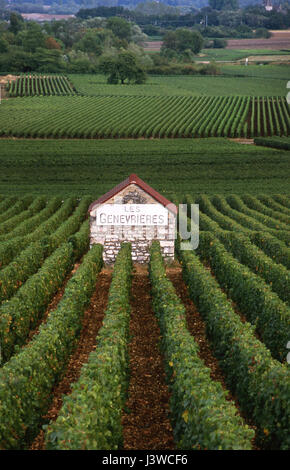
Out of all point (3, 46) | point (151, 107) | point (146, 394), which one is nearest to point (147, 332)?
point (146, 394)

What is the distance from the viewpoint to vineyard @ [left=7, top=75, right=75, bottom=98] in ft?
315

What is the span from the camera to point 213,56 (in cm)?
14638

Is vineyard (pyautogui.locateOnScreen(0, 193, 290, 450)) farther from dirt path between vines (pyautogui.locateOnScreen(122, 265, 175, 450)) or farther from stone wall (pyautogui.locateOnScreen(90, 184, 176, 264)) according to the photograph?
stone wall (pyautogui.locateOnScreen(90, 184, 176, 264))

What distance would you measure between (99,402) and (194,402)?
67.1 inches

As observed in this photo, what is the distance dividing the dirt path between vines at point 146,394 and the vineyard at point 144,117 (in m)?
52.3

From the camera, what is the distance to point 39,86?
10125 cm

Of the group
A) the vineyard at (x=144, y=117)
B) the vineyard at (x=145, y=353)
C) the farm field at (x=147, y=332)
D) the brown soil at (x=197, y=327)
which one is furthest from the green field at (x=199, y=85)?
the vineyard at (x=145, y=353)

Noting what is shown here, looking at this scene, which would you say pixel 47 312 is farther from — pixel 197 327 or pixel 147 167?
pixel 147 167

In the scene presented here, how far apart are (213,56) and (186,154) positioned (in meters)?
103

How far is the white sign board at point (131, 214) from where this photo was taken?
2167cm

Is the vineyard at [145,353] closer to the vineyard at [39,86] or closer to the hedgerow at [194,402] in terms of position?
the hedgerow at [194,402]

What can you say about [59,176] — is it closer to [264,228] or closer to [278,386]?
[264,228]

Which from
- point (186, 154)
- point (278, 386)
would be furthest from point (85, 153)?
point (278, 386)

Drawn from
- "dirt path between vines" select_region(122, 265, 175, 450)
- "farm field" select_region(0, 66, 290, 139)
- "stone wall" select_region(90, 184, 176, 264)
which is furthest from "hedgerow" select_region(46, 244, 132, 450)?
"farm field" select_region(0, 66, 290, 139)
